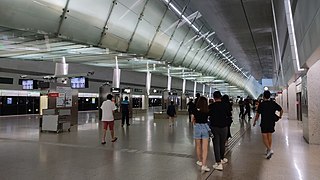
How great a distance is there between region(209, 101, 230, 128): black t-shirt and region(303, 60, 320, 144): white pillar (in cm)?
516

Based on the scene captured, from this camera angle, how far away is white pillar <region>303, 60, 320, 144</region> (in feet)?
31.1

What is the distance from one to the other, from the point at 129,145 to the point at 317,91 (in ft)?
22.9

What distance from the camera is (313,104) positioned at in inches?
389

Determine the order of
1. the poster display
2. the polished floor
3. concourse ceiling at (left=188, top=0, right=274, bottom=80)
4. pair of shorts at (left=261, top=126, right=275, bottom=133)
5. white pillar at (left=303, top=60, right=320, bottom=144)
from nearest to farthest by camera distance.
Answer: the polished floor
pair of shorts at (left=261, top=126, right=275, bottom=133)
white pillar at (left=303, top=60, right=320, bottom=144)
concourse ceiling at (left=188, top=0, right=274, bottom=80)
the poster display

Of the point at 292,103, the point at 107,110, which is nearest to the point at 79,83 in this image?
the point at 107,110

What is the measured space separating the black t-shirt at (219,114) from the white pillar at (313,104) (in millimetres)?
5157

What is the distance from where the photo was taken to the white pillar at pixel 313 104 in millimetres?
9477

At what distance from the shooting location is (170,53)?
20.5 metres

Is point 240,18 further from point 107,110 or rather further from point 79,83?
point 79,83

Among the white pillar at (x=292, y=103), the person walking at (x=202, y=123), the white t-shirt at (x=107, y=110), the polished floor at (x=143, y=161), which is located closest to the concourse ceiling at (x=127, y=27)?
the white t-shirt at (x=107, y=110)

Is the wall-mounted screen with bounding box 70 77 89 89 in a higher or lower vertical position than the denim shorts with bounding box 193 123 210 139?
higher

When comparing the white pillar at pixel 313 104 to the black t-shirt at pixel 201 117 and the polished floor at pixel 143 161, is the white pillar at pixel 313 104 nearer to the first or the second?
the polished floor at pixel 143 161

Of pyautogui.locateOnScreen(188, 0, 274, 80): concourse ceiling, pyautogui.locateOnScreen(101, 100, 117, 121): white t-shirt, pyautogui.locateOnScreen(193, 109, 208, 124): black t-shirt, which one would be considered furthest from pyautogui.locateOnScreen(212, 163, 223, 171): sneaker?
pyautogui.locateOnScreen(188, 0, 274, 80): concourse ceiling

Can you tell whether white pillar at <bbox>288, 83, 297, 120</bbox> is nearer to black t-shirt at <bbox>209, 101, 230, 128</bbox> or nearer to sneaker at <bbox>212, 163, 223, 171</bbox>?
black t-shirt at <bbox>209, 101, 230, 128</bbox>
